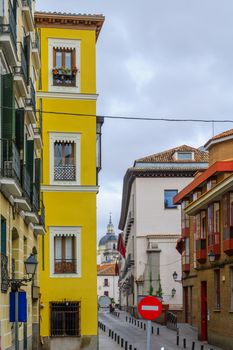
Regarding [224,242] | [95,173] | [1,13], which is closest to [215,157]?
[224,242]

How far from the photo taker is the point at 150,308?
50.3ft

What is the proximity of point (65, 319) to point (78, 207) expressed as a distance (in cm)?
424

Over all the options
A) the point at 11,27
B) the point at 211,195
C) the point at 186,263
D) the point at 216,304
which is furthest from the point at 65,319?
the point at 186,263

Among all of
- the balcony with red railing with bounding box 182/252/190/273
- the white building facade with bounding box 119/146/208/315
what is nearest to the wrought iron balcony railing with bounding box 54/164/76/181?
the balcony with red railing with bounding box 182/252/190/273

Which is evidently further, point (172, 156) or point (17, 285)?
point (172, 156)

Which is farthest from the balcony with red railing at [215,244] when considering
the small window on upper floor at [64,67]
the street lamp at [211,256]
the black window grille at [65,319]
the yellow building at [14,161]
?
the yellow building at [14,161]

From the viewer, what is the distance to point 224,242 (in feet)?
106

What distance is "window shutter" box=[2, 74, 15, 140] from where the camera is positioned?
50.0 ft

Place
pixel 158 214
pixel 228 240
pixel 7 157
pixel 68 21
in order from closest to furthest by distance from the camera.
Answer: pixel 7 157 → pixel 68 21 → pixel 228 240 → pixel 158 214

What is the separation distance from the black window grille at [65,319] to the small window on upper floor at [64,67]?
8.51m

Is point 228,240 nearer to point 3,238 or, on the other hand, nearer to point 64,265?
point 64,265

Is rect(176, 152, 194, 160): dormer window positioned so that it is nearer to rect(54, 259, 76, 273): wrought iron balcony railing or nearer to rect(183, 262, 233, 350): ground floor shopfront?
rect(183, 262, 233, 350): ground floor shopfront

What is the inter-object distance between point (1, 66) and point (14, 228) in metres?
4.34

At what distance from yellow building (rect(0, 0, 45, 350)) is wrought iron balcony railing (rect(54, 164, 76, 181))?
23.3 ft
